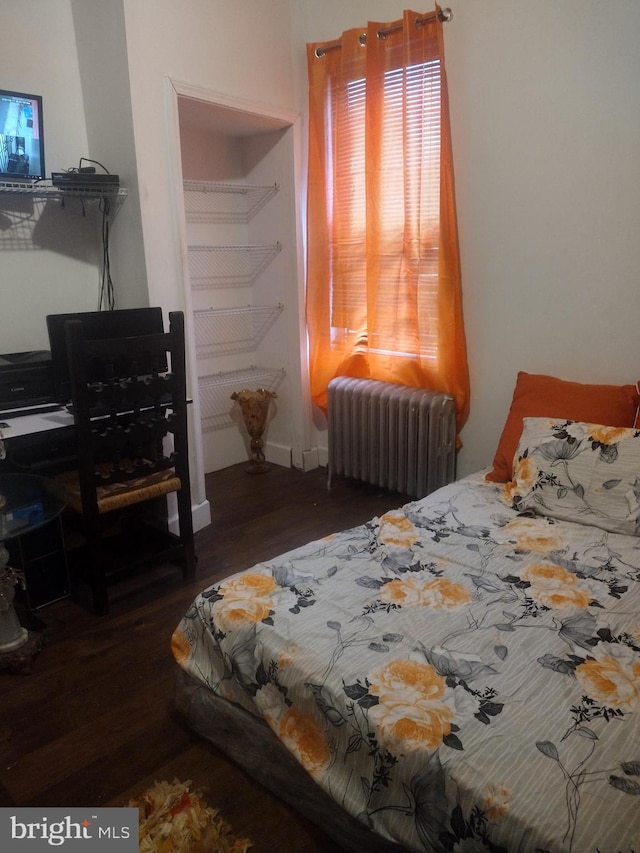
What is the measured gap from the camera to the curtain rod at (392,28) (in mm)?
2680

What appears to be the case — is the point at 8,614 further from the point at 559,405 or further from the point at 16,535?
the point at 559,405

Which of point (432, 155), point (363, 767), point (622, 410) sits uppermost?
point (432, 155)

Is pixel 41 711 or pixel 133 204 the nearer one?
pixel 41 711

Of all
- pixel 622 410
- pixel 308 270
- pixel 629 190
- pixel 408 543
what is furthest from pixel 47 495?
pixel 629 190

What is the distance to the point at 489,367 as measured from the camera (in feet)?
9.61

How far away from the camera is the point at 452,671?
1.33 m

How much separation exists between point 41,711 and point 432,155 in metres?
2.78

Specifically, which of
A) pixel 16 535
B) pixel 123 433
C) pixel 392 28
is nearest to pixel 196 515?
pixel 123 433

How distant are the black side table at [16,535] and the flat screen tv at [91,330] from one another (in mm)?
540

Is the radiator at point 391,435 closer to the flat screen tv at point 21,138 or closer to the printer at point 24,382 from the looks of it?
the printer at point 24,382

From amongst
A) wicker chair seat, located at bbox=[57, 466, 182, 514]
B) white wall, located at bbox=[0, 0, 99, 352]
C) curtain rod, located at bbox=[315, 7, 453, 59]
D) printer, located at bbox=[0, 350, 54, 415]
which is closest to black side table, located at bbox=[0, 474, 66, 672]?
wicker chair seat, located at bbox=[57, 466, 182, 514]

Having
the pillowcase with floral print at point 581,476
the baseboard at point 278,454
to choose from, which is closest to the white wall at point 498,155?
the pillowcase with floral print at point 581,476

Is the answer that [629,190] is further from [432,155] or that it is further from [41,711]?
[41,711]

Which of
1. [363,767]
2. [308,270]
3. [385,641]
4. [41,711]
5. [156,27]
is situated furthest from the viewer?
[308,270]
